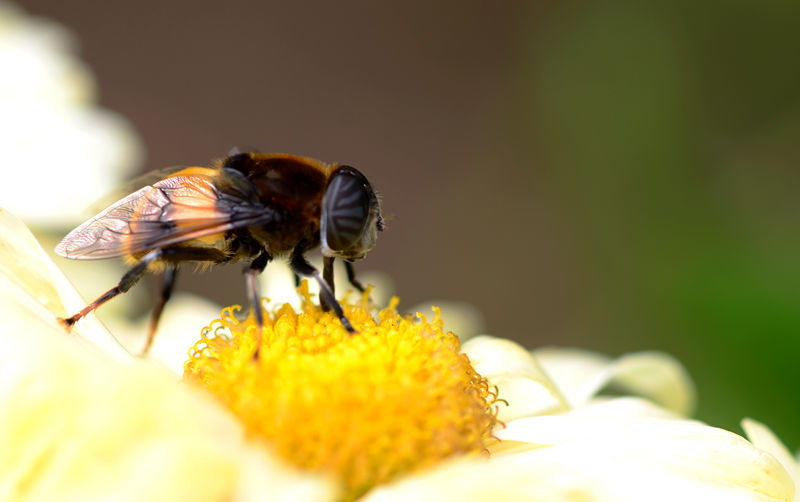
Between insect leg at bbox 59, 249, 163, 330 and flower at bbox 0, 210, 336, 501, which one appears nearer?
flower at bbox 0, 210, 336, 501

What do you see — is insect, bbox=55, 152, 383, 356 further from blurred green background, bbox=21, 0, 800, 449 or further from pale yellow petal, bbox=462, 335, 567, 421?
blurred green background, bbox=21, 0, 800, 449

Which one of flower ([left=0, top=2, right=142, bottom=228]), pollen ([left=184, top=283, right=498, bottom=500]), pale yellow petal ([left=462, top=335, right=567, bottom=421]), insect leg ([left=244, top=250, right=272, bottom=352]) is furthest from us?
flower ([left=0, top=2, right=142, bottom=228])

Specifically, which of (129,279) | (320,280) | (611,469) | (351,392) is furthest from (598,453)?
(129,279)

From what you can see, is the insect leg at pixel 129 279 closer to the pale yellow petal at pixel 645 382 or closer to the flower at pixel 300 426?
the flower at pixel 300 426

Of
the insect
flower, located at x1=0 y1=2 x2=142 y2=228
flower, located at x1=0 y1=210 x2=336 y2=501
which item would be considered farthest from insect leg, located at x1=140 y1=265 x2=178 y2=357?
flower, located at x1=0 y1=2 x2=142 y2=228

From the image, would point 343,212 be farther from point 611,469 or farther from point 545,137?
point 545,137

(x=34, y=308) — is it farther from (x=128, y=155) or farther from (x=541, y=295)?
(x=541, y=295)
